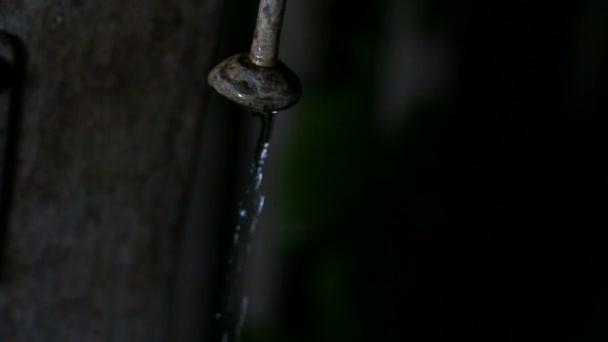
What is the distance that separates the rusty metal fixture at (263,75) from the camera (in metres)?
0.70

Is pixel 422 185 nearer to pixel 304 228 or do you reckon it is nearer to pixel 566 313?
pixel 304 228

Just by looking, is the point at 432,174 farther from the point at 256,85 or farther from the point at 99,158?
the point at 256,85

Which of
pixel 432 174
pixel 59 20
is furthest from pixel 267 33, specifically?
pixel 432 174

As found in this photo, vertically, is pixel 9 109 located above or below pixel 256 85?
below

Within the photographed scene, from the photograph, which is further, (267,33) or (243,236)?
(243,236)

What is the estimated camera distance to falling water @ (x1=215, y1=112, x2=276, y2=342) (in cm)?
87

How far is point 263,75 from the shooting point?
70 centimetres

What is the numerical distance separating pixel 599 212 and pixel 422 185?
62 centimetres

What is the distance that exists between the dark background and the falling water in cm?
6

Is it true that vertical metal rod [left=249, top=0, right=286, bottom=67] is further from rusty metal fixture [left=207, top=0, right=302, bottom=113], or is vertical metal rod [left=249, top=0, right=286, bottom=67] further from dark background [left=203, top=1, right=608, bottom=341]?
dark background [left=203, top=1, right=608, bottom=341]

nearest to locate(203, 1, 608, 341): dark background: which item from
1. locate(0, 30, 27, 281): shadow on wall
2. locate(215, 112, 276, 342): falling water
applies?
locate(215, 112, 276, 342): falling water

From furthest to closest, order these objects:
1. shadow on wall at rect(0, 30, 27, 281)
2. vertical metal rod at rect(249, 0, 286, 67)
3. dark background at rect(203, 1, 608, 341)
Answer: dark background at rect(203, 1, 608, 341) < shadow on wall at rect(0, 30, 27, 281) < vertical metal rod at rect(249, 0, 286, 67)

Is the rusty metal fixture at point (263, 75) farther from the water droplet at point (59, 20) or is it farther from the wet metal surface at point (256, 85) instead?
the water droplet at point (59, 20)

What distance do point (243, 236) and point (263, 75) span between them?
714mm
